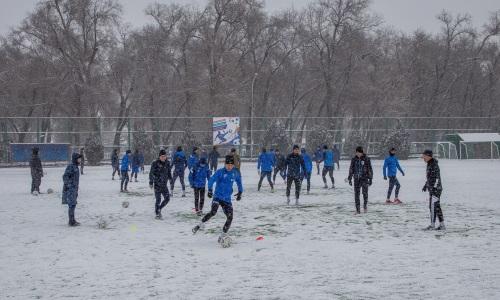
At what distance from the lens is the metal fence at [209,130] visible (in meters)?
47.2

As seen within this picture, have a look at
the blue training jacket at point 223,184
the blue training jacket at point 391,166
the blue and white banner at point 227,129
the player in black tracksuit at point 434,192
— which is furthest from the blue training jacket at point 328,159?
the blue and white banner at point 227,129

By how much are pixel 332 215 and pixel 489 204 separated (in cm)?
535

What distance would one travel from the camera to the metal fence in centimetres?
4722

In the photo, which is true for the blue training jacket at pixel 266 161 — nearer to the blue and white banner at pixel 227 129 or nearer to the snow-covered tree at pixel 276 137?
the blue and white banner at pixel 227 129

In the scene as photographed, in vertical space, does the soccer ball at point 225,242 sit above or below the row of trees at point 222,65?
below

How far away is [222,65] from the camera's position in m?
51.2

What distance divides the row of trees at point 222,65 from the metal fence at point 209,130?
0.67 ft

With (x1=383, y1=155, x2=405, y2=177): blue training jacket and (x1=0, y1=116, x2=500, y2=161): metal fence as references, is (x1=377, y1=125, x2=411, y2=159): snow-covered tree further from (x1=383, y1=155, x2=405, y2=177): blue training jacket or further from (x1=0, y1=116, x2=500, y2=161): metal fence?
(x1=383, y1=155, x2=405, y2=177): blue training jacket

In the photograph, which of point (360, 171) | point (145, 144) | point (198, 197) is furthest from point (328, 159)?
point (145, 144)

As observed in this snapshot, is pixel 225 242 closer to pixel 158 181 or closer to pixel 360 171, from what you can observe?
pixel 158 181

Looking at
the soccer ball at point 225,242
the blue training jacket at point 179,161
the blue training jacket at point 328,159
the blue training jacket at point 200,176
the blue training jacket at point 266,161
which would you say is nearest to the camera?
the soccer ball at point 225,242

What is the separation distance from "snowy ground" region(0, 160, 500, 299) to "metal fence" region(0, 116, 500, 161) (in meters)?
31.9

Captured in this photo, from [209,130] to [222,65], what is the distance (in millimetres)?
6266

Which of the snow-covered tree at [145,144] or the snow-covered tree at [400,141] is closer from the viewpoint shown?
the snow-covered tree at [145,144]
